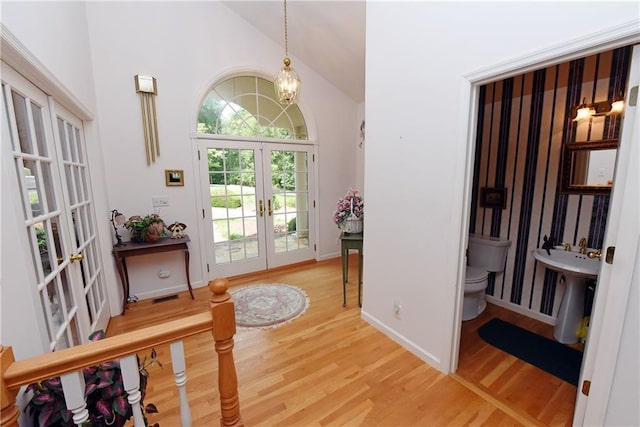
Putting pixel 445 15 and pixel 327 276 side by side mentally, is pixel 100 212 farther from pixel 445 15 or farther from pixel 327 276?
pixel 445 15

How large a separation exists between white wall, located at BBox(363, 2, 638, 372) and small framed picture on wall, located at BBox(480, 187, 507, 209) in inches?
56.9

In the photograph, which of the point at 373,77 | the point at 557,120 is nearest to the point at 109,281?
the point at 373,77

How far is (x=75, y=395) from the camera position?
884 mm

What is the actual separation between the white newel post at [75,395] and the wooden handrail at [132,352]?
40 mm

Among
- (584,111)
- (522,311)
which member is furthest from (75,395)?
(584,111)

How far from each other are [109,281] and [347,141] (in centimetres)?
363

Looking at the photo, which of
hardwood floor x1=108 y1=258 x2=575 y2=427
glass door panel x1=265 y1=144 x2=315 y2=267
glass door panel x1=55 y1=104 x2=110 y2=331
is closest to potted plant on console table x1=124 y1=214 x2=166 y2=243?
glass door panel x1=55 y1=104 x2=110 y2=331

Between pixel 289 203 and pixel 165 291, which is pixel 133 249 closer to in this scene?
pixel 165 291

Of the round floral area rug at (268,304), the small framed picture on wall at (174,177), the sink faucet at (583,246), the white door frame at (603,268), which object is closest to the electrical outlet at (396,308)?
the round floral area rug at (268,304)

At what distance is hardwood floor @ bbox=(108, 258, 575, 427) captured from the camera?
1631 millimetres

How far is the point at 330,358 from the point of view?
214 centimetres

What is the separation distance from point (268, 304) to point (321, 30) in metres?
3.19

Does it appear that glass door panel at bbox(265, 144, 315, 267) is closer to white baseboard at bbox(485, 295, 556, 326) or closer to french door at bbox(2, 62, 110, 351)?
french door at bbox(2, 62, 110, 351)

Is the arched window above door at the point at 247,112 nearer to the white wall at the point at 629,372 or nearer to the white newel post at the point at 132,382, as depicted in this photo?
the white newel post at the point at 132,382
